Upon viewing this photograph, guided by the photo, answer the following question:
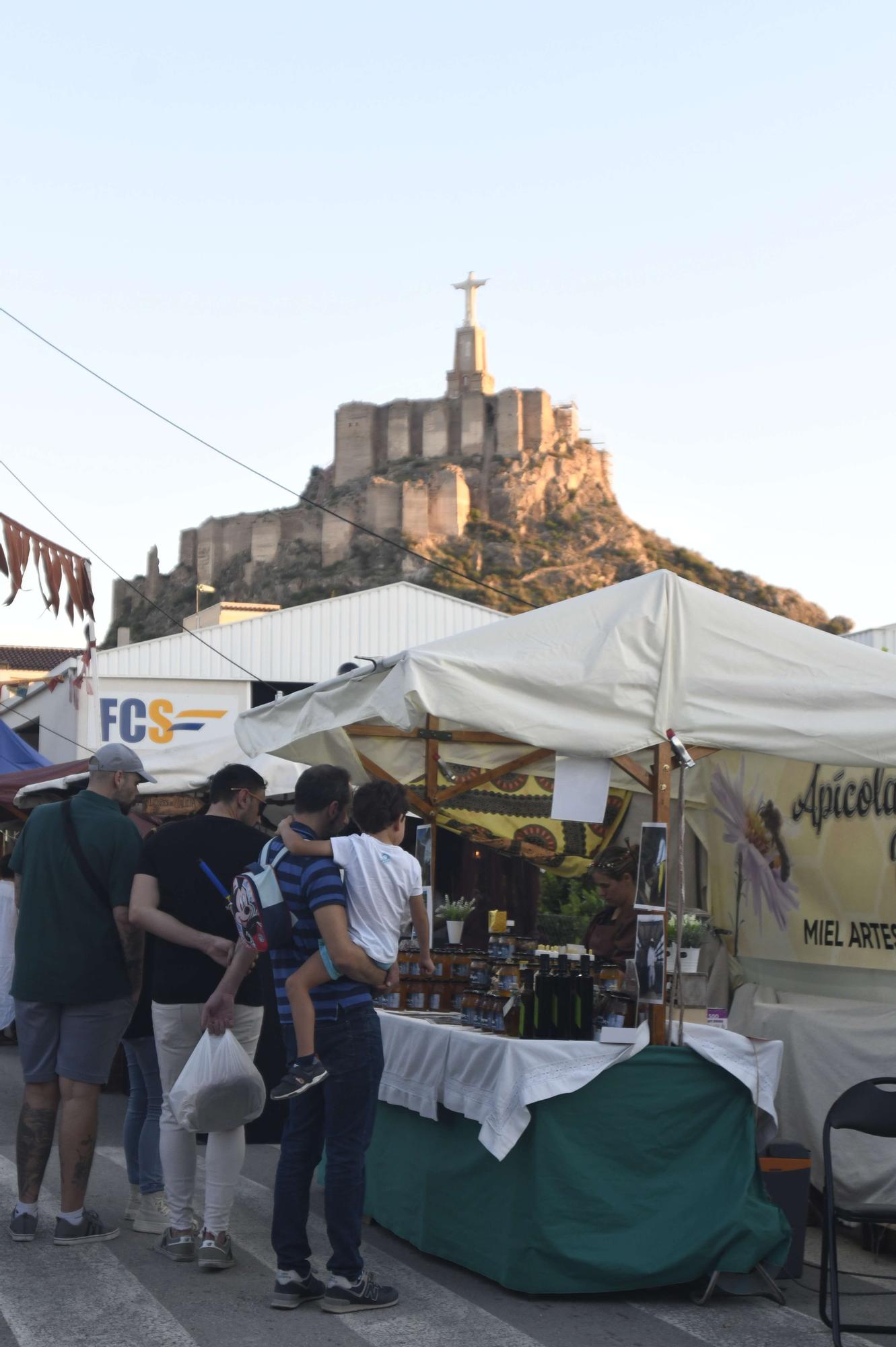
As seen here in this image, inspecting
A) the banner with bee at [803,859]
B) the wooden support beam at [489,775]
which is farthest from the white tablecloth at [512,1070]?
the wooden support beam at [489,775]

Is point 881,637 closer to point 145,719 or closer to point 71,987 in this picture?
point 145,719

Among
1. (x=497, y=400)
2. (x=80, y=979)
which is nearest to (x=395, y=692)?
(x=80, y=979)

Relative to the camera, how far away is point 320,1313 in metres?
4.45

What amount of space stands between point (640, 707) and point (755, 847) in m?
2.76

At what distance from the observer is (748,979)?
24.3ft

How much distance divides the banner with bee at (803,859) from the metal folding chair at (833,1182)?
2.17 m

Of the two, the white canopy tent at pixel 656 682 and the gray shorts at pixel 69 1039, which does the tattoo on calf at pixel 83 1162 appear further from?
the white canopy tent at pixel 656 682

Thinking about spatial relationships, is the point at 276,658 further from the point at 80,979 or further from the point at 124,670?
the point at 80,979

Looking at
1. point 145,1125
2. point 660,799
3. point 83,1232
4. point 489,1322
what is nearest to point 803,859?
point 660,799

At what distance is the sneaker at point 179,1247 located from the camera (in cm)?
496

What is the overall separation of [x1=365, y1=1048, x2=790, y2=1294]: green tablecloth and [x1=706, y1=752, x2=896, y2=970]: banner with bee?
1.95 m

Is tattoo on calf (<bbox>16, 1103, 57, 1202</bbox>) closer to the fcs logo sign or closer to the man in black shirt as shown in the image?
the man in black shirt

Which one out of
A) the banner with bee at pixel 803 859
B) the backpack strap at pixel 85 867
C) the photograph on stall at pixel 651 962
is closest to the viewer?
the photograph on stall at pixel 651 962

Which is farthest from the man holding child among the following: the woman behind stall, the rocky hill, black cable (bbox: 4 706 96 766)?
the rocky hill
